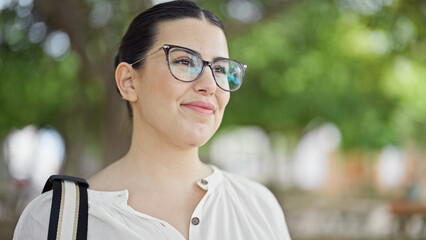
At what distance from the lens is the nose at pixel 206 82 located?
2.03 meters

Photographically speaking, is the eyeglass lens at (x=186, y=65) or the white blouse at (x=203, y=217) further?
the eyeglass lens at (x=186, y=65)

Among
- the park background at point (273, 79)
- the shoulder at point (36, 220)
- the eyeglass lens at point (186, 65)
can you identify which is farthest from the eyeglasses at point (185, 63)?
the park background at point (273, 79)

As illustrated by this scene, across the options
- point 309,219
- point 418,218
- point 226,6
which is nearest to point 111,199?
point 226,6

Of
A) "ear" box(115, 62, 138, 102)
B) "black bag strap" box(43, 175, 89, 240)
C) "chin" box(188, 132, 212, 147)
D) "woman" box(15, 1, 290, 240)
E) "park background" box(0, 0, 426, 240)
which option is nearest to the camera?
"black bag strap" box(43, 175, 89, 240)

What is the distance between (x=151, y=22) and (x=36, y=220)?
84 cm

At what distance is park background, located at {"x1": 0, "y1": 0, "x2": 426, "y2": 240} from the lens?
6.61 m

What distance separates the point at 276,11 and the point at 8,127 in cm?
994

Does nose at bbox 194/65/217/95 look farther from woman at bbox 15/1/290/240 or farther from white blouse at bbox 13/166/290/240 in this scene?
white blouse at bbox 13/166/290/240

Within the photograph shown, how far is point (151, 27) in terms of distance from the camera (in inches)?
84.7

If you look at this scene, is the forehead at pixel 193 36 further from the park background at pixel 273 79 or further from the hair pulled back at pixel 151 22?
the park background at pixel 273 79

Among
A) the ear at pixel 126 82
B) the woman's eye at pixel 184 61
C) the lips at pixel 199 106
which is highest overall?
the woman's eye at pixel 184 61

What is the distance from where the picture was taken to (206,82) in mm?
2037

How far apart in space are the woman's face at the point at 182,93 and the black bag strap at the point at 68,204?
355 mm

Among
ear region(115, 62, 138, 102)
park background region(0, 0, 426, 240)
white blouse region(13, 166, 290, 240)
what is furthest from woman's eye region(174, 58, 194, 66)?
park background region(0, 0, 426, 240)
